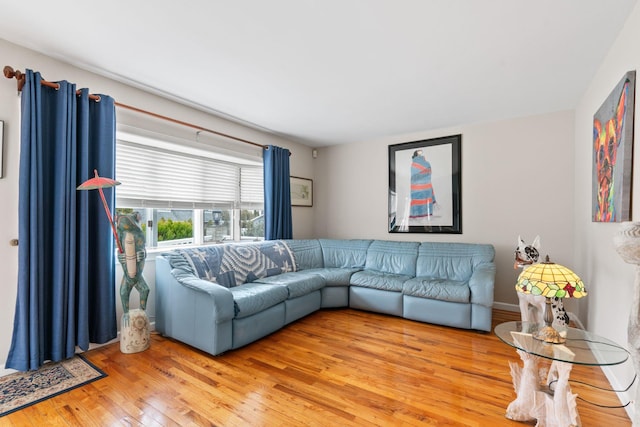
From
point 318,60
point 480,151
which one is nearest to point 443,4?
point 318,60

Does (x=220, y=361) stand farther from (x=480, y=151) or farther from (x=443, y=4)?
(x=480, y=151)

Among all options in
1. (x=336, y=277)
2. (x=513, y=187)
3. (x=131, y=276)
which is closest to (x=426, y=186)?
(x=513, y=187)

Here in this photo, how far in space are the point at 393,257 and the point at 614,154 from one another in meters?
2.48

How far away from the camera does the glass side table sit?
4.91 feet

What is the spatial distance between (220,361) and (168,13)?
2.50 meters

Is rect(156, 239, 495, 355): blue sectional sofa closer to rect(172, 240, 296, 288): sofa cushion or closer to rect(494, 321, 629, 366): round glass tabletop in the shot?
rect(172, 240, 296, 288): sofa cushion

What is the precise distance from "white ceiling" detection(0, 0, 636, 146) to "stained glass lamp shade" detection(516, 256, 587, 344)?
154 centimetres

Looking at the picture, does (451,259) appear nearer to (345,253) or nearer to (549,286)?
(345,253)

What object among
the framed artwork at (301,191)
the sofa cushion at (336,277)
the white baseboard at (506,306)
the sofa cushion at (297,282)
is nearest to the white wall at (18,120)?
the sofa cushion at (297,282)

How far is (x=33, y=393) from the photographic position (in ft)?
6.52

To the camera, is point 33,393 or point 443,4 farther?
point 33,393

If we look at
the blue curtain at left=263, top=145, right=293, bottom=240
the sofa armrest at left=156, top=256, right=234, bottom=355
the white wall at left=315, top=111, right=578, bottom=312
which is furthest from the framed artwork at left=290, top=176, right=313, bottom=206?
the sofa armrest at left=156, top=256, right=234, bottom=355

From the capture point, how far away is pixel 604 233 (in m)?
2.30

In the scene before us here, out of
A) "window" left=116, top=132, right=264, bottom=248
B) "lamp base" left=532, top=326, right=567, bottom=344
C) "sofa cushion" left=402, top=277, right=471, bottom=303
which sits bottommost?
"sofa cushion" left=402, top=277, right=471, bottom=303
